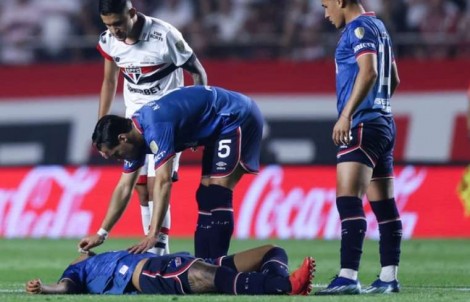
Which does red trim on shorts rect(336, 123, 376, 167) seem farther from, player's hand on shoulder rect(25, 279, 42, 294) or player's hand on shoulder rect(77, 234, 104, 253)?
player's hand on shoulder rect(25, 279, 42, 294)

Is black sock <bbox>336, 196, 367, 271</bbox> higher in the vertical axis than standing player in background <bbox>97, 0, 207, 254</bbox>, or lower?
lower

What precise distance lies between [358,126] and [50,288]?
2294 mm

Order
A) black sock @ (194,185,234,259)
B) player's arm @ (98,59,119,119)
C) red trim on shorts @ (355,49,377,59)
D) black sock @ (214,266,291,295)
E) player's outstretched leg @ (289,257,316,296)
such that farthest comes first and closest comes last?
player's arm @ (98,59,119,119), black sock @ (194,185,234,259), red trim on shorts @ (355,49,377,59), black sock @ (214,266,291,295), player's outstretched leg @ (289,257,316,296)

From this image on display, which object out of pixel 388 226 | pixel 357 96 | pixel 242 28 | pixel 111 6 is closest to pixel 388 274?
pixel 388 226

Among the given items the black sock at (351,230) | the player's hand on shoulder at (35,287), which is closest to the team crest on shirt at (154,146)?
the player's hand on shoulder at (35,287)

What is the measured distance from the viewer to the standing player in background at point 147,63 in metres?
10.2

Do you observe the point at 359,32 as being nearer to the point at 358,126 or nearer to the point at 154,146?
the point at 358,126

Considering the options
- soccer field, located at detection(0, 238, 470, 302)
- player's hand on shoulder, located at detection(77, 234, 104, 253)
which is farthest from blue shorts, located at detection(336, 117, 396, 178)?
player's hand on shoulder, located at detection(77, 234, 104, 253)

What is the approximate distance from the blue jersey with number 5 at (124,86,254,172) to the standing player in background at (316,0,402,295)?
91 cm

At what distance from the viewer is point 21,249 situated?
14.4m

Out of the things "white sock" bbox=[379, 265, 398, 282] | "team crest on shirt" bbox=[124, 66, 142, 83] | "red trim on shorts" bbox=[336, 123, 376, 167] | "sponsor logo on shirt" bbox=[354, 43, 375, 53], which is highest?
"sponsor logo on shirt" bbox=[354, 43, 375, 53]

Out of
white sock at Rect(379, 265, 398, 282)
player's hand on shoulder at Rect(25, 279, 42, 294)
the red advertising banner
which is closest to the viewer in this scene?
player's hand on shoulder at Rect(25, 279, 42, 294)

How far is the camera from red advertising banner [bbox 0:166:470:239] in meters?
15.9

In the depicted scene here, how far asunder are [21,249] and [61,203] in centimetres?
213
